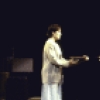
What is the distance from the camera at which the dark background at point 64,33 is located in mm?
6414

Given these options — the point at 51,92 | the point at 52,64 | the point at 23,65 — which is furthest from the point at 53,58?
the point at 23,65

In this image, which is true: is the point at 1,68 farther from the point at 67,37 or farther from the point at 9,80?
the point at 67,37

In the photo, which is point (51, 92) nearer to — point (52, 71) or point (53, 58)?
point (52, 71)

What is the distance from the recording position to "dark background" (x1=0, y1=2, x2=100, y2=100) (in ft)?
21.0

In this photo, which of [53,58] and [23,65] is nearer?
[53,58]

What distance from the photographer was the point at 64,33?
6484 millimetres

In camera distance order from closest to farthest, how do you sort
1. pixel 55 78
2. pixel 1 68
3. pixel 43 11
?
pixel 55 78 → pixel 1 68 → pixel 43 11

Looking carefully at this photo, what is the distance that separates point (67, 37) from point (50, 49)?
2.52 meters

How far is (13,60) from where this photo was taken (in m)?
5.89

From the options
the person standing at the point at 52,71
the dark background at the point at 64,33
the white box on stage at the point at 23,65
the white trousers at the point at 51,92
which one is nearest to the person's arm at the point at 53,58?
the person standing at the point at 52,71

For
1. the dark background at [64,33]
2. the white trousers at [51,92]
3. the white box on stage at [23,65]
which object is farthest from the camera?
the dark background at [64,33]

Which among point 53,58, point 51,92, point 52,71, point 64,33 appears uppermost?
point 64,33

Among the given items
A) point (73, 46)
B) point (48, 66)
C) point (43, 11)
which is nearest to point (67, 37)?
point (73, 46)

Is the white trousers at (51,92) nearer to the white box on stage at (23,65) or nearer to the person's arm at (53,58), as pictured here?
the person's arm at (53,58)
